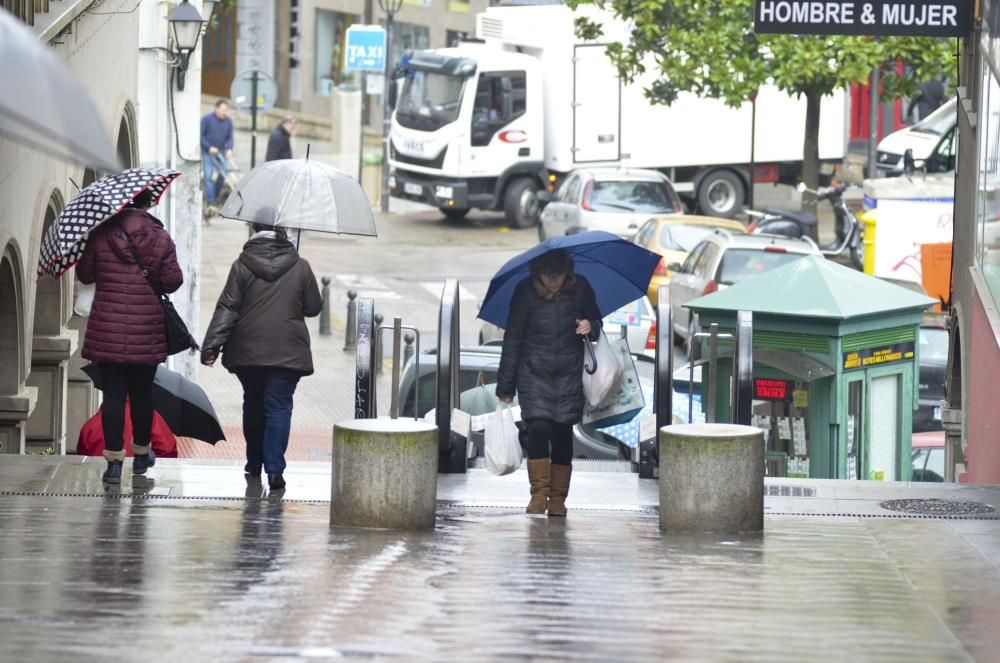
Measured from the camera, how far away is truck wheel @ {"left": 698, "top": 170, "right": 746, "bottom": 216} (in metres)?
35.7

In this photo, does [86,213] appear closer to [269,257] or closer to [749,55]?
[269,257]

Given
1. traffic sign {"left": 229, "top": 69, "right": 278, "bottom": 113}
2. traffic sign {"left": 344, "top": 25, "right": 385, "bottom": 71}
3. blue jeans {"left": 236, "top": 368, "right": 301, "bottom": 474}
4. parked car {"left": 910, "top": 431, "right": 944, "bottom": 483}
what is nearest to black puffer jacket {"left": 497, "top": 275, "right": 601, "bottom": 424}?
blue jeans {"left": 236, "top": 368, "right": 301, "bottom": 474}

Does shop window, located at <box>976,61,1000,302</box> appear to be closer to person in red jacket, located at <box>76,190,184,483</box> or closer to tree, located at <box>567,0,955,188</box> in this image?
person in red jacket, located at <box>76,190,184,483</box>

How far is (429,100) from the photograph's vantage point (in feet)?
115

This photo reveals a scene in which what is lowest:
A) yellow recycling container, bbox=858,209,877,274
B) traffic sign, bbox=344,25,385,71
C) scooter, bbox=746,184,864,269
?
yellow recycling container, bbox=858,209,877,274

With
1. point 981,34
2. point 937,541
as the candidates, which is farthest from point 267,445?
point 981,34

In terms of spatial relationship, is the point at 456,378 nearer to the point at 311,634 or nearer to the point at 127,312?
the point at 127,312

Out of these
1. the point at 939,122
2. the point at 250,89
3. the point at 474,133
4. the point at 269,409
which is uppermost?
the point at 939,122

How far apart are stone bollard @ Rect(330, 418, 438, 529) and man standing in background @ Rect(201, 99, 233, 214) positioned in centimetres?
2432

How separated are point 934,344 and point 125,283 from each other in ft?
33.1

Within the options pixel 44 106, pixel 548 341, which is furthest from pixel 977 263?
pixel 44 106

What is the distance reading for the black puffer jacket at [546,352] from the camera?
9.87 metres

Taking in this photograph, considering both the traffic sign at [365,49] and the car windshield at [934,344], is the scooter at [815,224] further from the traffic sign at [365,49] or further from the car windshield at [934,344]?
the traffic sign at [365,49]

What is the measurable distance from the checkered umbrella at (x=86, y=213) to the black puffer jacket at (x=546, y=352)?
6.46ft
